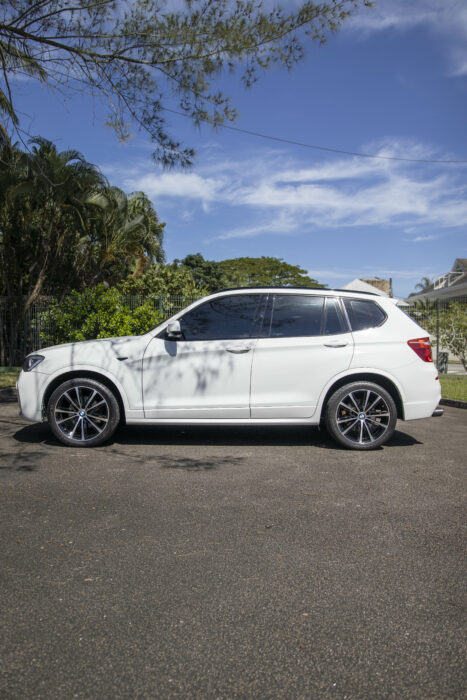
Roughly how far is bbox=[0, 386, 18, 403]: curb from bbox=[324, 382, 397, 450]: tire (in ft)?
21.4

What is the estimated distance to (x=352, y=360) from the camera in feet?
19.5

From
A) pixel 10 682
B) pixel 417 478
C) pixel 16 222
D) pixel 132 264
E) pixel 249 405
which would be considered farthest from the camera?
pixel 132 264

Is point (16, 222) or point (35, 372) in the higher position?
point (16, 222)

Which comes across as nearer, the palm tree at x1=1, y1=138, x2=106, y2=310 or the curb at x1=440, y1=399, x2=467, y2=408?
the curb at x1=440, y1=399, x2=467, y2=408

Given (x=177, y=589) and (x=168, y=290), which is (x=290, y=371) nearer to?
(x=177, y=589)

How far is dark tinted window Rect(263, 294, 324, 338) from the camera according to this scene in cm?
607

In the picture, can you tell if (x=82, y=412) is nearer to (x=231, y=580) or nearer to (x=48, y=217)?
(x=231, y=580)

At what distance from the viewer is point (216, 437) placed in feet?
21.9

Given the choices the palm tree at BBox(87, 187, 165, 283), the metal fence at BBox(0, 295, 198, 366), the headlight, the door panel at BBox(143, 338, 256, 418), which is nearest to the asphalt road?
the door panel at BBox(143, 338, 256, 418)

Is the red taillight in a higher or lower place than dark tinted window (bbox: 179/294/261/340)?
lower

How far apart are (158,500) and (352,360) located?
2.82 meters

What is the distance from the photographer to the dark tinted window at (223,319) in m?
6.07

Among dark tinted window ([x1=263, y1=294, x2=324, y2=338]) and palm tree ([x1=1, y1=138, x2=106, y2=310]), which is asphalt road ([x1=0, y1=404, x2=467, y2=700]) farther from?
palm tree ([x1=1, y1=138, x2=106, y2=310])

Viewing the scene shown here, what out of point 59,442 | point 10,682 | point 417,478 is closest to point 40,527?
point 10,682
